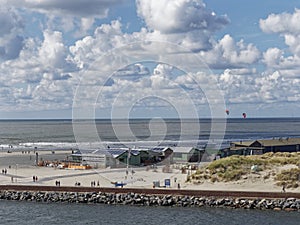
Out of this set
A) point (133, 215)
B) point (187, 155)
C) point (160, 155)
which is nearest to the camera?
point (133, 215)

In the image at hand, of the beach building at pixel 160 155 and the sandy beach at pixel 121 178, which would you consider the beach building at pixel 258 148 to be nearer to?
the beach building at pixel 160 155

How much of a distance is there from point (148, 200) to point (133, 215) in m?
3.70

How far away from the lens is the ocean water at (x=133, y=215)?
3350 cm

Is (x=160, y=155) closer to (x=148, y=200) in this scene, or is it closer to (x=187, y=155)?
(x=187, y=155)

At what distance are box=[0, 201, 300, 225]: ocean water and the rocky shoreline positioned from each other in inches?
34.3

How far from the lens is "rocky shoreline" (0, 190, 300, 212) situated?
36.9m

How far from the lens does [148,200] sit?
38.9 meters

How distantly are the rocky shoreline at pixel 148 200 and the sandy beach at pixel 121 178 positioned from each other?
2981mm

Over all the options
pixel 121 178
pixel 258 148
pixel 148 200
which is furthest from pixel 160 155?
pixel 148 200

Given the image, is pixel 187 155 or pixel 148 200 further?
pixel 187 155

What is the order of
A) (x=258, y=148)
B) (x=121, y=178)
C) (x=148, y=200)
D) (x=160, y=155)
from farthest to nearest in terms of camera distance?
(x=258, y=148), (x=160, y=155), (x=121, y=178), (x=148, y=200)

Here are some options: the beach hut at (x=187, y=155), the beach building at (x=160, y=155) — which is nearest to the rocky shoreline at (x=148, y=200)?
the beach building at (x=160, y=155)

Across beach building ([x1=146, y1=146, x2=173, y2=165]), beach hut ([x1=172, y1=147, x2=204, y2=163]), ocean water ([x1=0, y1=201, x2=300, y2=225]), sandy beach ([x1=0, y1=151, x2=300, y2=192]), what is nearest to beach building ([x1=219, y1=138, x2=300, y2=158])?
beach hut ([x1=172, y1=147, x2=204, y2=163])

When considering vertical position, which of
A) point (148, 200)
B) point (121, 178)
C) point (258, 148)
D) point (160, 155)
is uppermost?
point (258, 148)
